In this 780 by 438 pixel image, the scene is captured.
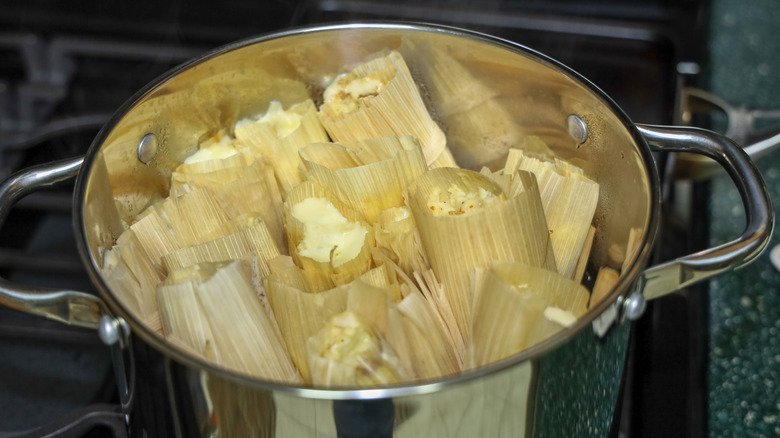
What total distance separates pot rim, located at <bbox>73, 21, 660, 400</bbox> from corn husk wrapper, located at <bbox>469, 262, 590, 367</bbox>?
60 millimetres

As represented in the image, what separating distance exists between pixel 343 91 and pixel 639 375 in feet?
1.36

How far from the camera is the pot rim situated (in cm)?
40

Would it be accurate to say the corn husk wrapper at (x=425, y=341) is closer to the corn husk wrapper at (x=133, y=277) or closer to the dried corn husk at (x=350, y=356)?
the dried corn husk at (x=350, y=356)

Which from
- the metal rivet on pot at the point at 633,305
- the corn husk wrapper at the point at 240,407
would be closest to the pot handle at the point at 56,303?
the corn husk wrapper at the point at 240,407

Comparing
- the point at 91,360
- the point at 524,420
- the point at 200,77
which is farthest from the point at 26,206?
the point at 524,420

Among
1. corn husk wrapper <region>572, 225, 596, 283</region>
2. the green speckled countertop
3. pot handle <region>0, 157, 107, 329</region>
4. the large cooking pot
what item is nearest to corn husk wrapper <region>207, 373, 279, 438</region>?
the large cooking pot

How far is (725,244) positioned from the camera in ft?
1.74

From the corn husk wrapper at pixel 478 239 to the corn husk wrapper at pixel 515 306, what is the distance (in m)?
0.04

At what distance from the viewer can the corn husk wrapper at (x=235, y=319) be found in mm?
544

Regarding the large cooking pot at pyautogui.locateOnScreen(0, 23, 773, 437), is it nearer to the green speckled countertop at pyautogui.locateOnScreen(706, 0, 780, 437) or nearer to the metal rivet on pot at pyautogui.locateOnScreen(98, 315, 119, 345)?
the metal rivet on pot at pyautogui.locateOnScreen(98, 315, 119, 345)

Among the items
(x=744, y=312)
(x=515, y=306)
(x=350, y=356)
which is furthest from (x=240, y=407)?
(x=744, y=312)

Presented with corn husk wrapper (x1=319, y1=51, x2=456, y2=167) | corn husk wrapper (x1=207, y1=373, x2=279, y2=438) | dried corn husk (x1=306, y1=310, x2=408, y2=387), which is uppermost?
corn husk wrapper (x1=319, y1=51, x2=456, y2=167)

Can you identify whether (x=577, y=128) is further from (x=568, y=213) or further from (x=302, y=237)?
(x=302, y=237)

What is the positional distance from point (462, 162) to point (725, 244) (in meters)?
0.30
